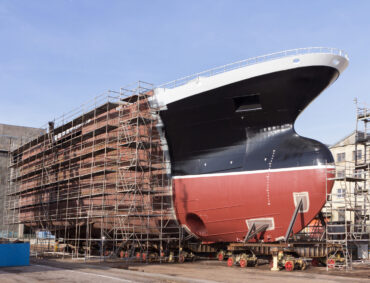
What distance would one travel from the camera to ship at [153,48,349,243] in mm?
17516

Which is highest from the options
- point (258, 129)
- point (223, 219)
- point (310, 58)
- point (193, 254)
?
point (310, 58)

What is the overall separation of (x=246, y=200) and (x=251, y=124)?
132 inches

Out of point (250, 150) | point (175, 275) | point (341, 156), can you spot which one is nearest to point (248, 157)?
point (250, 150)

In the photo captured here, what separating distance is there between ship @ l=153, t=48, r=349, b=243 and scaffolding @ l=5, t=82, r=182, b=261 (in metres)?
1.20

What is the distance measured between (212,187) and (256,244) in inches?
132

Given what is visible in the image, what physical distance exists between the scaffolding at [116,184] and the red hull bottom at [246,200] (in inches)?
53.1

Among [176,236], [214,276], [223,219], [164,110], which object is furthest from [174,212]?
[214,276]

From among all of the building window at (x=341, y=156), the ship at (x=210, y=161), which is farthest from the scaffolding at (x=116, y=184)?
the building window at (x=341, y=156)

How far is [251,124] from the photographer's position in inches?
754

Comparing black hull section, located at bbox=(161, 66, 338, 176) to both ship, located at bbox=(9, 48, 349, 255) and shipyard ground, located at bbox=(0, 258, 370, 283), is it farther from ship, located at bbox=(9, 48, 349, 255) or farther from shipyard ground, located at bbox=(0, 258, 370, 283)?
shipyard ground, located at bbox=(0, 258, 370, 283)

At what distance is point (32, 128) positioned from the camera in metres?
55.8

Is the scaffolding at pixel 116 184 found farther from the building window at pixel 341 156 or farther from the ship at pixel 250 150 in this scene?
the building window at pixel 341 156

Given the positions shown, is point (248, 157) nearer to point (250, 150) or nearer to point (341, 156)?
point (250, 150)

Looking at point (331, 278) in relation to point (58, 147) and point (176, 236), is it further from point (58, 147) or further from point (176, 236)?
point (58, 147)
